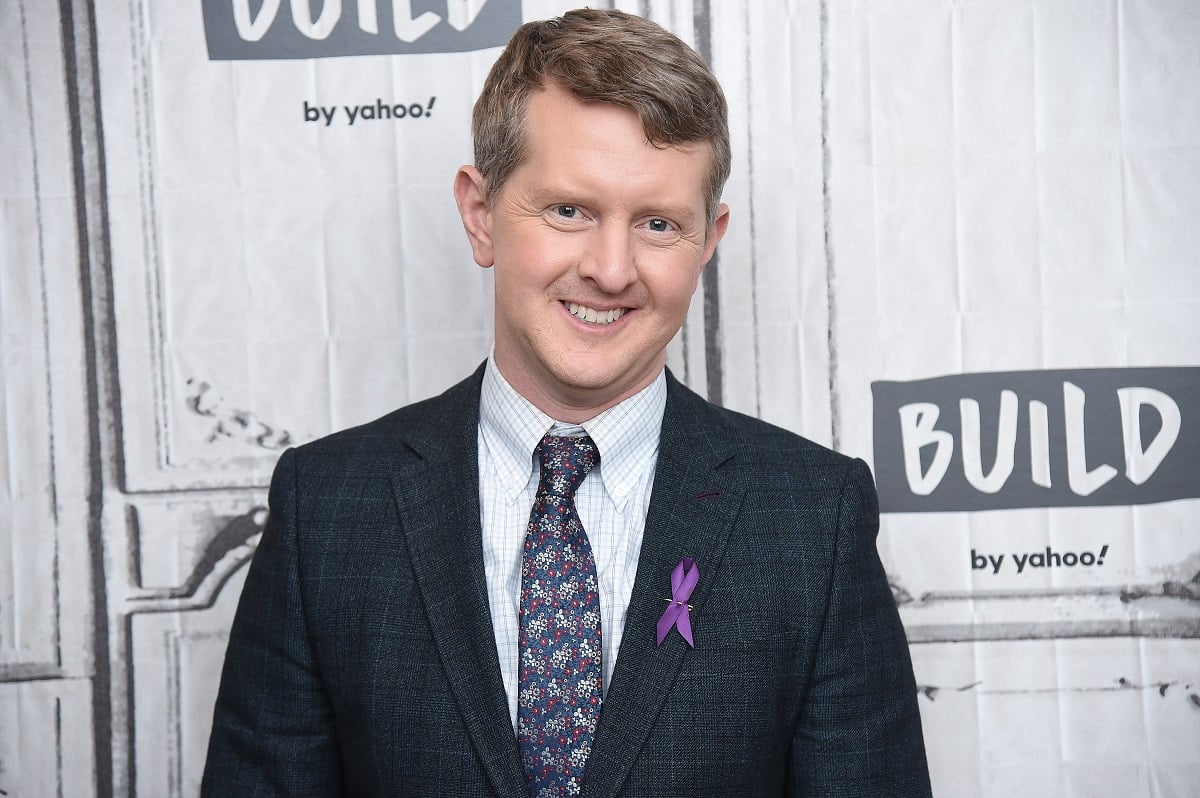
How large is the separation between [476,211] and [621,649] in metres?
0.51

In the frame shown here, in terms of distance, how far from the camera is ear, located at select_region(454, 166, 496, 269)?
47.0 inches

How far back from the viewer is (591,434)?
1.16m

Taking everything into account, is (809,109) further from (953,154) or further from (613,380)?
(613,380)

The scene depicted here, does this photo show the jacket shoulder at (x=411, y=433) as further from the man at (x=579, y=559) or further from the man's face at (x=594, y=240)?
the man's face at (x=594, y=240)

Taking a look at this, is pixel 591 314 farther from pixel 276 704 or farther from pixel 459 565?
pixel 276 704

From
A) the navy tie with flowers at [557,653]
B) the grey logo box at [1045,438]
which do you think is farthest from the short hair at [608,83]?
the grey logo box at [1045,438]

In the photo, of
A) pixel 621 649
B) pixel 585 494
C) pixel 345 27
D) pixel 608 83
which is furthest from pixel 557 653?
pixel 345 27

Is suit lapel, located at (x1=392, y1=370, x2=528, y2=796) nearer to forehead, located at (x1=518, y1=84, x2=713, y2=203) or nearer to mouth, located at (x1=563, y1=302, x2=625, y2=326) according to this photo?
mouth, located at (x1=563, y1=302, x2=625, y2=326)

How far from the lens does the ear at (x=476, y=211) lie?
3.92 ft

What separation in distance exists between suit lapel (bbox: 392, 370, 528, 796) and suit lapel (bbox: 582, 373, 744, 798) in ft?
0.33

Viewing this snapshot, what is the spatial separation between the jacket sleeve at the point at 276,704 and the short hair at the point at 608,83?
46cm

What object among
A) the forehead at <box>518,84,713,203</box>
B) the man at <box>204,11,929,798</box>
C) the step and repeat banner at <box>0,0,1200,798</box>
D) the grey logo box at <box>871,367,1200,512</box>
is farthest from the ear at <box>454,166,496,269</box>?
the grey logo box at <box>871,367,1200,512</box>

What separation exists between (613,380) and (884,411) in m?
0.59

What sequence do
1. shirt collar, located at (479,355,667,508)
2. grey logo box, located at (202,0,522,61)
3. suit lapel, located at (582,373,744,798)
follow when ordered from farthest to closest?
grey logo box, located at (202,0,522,61) < shirt collar, located at (479,355,667,508) < suit lapel, located at (582,373,744,798)
